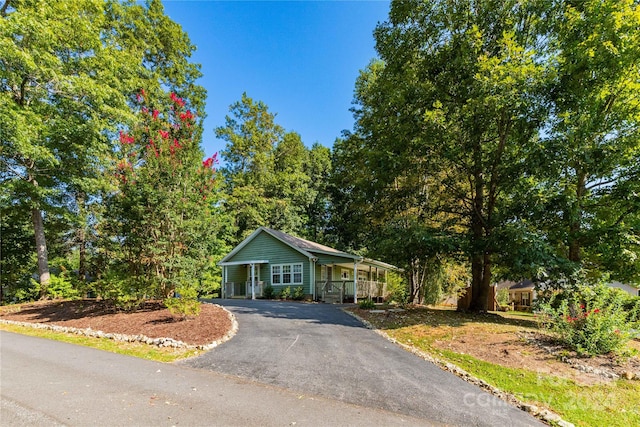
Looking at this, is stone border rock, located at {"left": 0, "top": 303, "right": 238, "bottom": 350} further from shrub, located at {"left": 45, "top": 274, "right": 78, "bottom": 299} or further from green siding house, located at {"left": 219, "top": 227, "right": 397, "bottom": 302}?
green siding house, located at {"left": 219, "top": 227, "right": 397, "bottom": 302}

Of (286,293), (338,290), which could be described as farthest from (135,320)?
(338,290)

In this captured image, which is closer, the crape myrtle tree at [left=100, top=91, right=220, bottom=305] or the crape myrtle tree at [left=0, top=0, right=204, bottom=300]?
the crape myrtle tree at [left=100, top=91, right=220, bottom=305]

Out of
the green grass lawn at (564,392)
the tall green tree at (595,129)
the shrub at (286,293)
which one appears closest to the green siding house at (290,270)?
the shrub at (286,293)

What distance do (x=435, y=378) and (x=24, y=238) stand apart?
24340 millimetres

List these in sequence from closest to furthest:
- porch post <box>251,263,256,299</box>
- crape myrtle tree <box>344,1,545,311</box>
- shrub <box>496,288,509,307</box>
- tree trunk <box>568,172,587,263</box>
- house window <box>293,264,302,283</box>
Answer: crape myrtle tree <box>344,1,545,311</box>, tree trunk <box>568,172,587,263</box>, porch post <box>251,263,256,299</box>, house window <box>293,264,302,283</box>, shrub <box>496,288,509,307</box>

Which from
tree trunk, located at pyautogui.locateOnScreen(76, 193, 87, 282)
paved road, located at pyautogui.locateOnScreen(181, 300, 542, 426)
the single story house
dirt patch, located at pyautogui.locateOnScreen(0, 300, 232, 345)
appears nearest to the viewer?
paved road, located at pyautogui.locateOnScreen(181, 300, 542, 426)

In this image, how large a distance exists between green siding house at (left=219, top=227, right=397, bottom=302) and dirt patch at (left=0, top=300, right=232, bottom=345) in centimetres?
861

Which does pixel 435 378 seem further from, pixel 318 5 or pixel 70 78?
pixel 70 78

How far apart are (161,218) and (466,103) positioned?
33.7 ft

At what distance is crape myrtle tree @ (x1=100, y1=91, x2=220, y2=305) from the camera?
9.67m

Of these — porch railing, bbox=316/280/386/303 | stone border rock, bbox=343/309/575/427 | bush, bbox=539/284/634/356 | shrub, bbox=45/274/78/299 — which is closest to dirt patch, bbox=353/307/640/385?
bush, bbox=539/284/634/356

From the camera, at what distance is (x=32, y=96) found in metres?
15.2

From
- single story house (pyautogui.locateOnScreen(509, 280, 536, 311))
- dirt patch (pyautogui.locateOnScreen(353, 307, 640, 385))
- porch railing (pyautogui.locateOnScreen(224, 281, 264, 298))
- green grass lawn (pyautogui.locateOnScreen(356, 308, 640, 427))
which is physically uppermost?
dirt patch (pyautogui.locateOnScreen(353, 307, 640, 385))

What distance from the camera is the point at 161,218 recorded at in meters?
9.82
